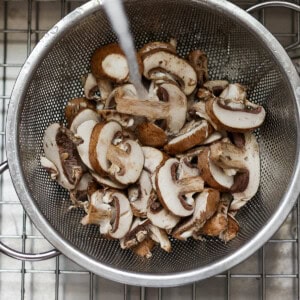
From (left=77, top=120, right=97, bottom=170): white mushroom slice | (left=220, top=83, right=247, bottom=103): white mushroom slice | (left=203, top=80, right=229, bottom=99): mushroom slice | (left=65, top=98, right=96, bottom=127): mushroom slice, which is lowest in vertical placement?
(left=77, top=120, right=97, bottom=170): white mushroom slice

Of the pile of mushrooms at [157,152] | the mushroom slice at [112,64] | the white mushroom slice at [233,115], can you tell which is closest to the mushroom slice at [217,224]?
the pile of mushrooms at [157,152]

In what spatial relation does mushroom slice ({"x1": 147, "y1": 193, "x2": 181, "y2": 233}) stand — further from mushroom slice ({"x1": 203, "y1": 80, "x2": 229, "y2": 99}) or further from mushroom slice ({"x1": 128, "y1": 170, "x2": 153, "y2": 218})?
mushroom slice ({"x1": 203, "y1": 80, "x2": 229, "y2": 99})

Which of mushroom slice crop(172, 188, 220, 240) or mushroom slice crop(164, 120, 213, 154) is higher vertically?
mushroom slice crop(164, 120, 213, 154)

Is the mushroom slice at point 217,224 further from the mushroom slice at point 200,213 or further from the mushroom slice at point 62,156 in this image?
the mushroom slice at point 62,156

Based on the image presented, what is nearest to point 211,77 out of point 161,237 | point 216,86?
point 216,86

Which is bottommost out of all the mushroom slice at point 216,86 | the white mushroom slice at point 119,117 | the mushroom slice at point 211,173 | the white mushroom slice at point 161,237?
the white mushroom slice at point 161,237

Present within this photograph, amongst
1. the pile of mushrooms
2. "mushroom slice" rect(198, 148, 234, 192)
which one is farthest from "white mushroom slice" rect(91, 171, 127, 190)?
"mushroom slice" rect(198, 148, 234, 192)

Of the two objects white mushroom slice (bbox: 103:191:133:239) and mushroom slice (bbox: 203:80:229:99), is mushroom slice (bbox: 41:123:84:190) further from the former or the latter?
mushroom slice (bbox: 203:80:229:99)
